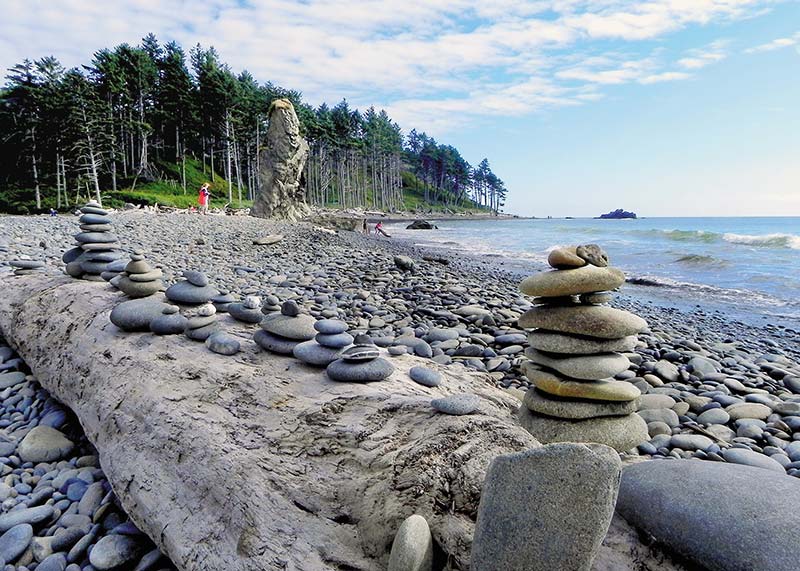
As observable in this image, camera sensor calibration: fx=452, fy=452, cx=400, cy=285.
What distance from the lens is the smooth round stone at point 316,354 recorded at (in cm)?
314

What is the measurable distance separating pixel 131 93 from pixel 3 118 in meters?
10.5

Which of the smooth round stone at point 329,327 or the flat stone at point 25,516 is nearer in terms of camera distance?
the flat stone at point 25,516

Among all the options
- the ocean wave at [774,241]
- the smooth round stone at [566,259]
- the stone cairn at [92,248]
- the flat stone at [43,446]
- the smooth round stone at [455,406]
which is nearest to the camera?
the smooth round stone at [455,406]

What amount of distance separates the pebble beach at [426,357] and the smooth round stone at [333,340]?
0.04m

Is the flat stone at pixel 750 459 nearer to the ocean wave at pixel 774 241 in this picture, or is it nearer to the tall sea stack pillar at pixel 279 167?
the ocean wave at pixel 774 241

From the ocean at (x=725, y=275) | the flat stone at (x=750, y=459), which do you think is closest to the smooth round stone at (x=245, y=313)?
the flat stone at (x=750, y=459)

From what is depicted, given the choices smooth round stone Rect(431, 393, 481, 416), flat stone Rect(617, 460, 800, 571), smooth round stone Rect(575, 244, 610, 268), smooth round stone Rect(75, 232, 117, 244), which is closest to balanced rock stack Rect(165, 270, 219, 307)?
smooth round stone Rect(75, 232, 117, 244)

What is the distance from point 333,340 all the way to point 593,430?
6.06 ft

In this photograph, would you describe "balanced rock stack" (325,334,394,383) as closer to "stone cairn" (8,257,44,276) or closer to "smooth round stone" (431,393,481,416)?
"smooth round stone" (431,393,481,416)

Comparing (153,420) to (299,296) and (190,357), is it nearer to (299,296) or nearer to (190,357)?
(190,357)

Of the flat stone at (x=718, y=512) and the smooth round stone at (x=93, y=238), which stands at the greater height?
the smooth round stone at (x=93, y=238)

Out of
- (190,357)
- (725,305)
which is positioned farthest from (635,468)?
(725,305)

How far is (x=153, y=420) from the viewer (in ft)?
9.20

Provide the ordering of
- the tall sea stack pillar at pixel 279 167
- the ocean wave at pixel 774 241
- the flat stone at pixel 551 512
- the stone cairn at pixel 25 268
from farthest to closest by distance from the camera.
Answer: the tall sea stack pillar at pixel 279 167 → the ocean wave at pixel 774 241 → the stone cairn at pixel 25 268 → the flat stone at pixel 551 512
